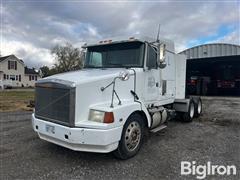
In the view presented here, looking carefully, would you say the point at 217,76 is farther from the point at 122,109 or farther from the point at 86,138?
the point at 86,138

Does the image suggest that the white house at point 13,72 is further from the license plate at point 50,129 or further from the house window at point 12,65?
the license plate at point 50,129

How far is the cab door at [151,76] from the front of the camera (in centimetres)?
560

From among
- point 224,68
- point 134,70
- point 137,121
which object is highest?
point 224,68

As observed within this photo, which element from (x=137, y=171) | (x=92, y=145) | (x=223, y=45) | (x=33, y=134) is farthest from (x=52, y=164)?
(x=223, y=45)

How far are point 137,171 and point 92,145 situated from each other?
100cm

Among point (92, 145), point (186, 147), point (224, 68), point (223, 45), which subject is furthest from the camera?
point (224, 68)

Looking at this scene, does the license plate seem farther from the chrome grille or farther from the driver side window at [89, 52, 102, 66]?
the driver side window at [89, 52, 102, 66]

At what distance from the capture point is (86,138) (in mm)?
4027

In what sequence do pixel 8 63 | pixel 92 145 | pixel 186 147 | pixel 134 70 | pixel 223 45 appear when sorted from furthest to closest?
pixel 8 63 → pixel 223 45 → pixel 186 147 → pixel 134 70 → pixel 92 145

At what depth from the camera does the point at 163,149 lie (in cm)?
547

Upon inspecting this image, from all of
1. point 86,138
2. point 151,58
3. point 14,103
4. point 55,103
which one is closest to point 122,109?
point 86,138

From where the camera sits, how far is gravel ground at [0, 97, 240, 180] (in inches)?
162

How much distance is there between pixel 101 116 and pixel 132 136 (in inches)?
42.4

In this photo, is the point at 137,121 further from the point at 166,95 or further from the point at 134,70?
the point at 166,95
